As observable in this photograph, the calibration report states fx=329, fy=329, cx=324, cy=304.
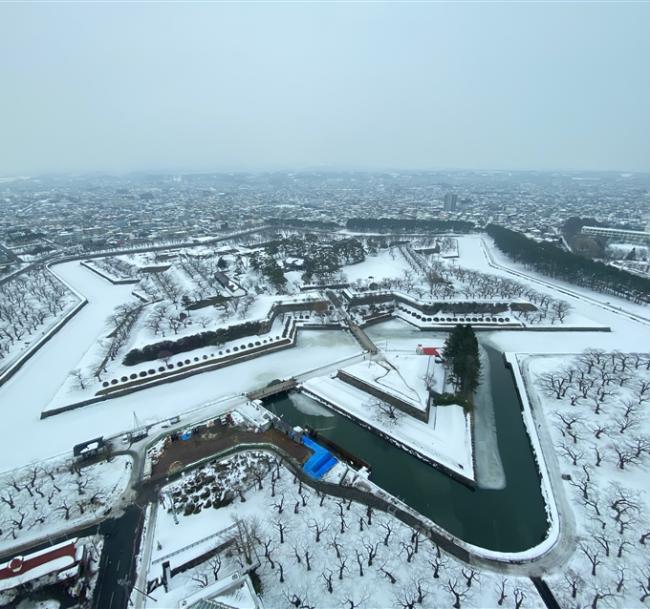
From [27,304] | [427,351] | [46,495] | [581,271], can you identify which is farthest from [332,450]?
[581,271]

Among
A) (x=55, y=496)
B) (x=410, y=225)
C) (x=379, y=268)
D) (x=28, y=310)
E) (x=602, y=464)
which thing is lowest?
(x=55, y=496)

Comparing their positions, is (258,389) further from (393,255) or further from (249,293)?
(393,255)

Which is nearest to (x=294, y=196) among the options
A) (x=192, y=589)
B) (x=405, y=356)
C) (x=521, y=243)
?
(x=521, y=243)

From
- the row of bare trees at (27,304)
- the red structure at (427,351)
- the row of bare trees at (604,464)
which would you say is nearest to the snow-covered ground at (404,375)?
the red structure at (427,351)

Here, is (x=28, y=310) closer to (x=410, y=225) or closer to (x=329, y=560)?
(x=329, y=560)

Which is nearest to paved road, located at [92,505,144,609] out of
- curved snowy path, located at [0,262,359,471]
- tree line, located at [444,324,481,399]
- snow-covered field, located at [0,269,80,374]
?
curved snowy path, located at [0,262,359,471]


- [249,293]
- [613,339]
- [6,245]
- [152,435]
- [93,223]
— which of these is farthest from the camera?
[93,223]
